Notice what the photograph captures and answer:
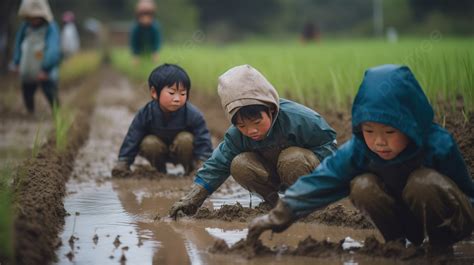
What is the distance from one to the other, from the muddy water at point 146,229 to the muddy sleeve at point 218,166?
0.20 meters

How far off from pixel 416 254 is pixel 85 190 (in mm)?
2464

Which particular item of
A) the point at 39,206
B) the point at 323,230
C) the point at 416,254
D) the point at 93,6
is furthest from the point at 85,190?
the point at 93,6

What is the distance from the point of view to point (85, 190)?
4.84 meters

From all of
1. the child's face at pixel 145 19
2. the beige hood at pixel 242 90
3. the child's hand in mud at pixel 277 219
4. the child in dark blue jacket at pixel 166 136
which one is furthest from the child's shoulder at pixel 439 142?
the child's face at pixel 145 19

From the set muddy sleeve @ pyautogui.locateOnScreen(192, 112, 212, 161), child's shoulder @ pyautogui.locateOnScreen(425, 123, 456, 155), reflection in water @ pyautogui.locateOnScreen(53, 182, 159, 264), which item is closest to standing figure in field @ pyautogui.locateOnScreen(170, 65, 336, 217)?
reflection in water @ pyautogui.locateOnScreen(53, 182, 159, 264)

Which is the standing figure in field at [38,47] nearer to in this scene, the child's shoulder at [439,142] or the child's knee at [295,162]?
the child's knee at [295,162]

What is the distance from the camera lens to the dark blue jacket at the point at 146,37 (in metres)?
11.2

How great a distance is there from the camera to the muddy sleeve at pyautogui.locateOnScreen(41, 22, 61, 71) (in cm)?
837

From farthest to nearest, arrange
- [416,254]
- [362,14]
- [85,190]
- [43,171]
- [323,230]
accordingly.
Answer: [362,14], [85,190], [43,171], [323,230], [416,254]

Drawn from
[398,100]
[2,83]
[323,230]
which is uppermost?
[398,100]

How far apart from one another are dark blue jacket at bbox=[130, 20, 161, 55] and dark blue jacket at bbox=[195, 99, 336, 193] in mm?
7586

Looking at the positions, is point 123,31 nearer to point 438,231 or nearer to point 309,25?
point 309,25

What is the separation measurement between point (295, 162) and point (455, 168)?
100cm

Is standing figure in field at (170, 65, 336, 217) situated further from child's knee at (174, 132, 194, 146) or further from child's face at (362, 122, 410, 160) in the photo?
child's knee at (174, 132, 194, 146)
